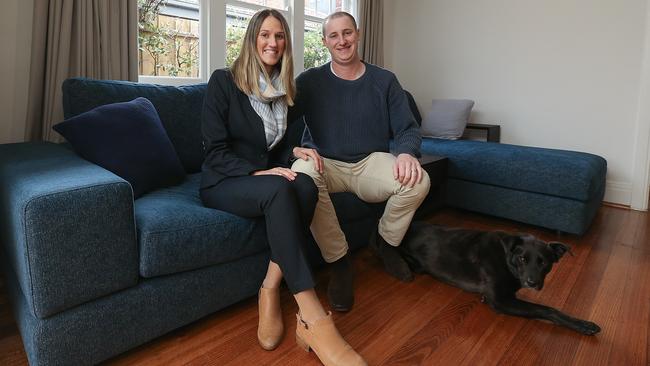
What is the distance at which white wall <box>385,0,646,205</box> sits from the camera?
3.12 metres

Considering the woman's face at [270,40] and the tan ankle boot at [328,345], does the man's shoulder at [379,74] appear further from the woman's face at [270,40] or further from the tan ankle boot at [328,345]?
the tan ankle boot at [328,345]

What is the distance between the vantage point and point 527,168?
2514 mm

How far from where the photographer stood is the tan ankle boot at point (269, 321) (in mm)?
1312

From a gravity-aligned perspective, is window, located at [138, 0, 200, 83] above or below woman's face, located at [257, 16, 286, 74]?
above

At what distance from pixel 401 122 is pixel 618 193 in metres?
2.41

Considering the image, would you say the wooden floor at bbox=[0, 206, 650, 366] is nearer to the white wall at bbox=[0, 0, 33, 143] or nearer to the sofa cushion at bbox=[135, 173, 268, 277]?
the sofa cushion at bbox=[135, 173, 268, 277]

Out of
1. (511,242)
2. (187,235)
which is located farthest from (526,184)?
(187,235)

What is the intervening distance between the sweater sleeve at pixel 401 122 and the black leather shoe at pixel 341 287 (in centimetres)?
54

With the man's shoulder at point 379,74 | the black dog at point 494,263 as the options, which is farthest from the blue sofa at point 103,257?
the man's shoulder at point 379,74

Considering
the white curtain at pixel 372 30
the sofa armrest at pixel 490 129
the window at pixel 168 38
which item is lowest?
the sofa armrest at pixel 490 129

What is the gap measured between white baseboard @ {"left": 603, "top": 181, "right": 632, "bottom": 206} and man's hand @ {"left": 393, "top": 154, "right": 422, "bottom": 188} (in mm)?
2434

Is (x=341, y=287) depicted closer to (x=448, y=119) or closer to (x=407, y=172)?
(x=407, y=172)

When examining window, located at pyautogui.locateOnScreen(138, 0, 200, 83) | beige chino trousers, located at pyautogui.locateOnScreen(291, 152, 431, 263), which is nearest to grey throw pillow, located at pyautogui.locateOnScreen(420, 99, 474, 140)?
beige chino trousers, located at pyautogui.locateOnScreen(291, 152, 431, 263)

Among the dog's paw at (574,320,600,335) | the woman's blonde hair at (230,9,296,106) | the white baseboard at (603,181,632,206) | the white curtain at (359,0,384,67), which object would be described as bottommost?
the dog's paw at (574,320,600,335)
